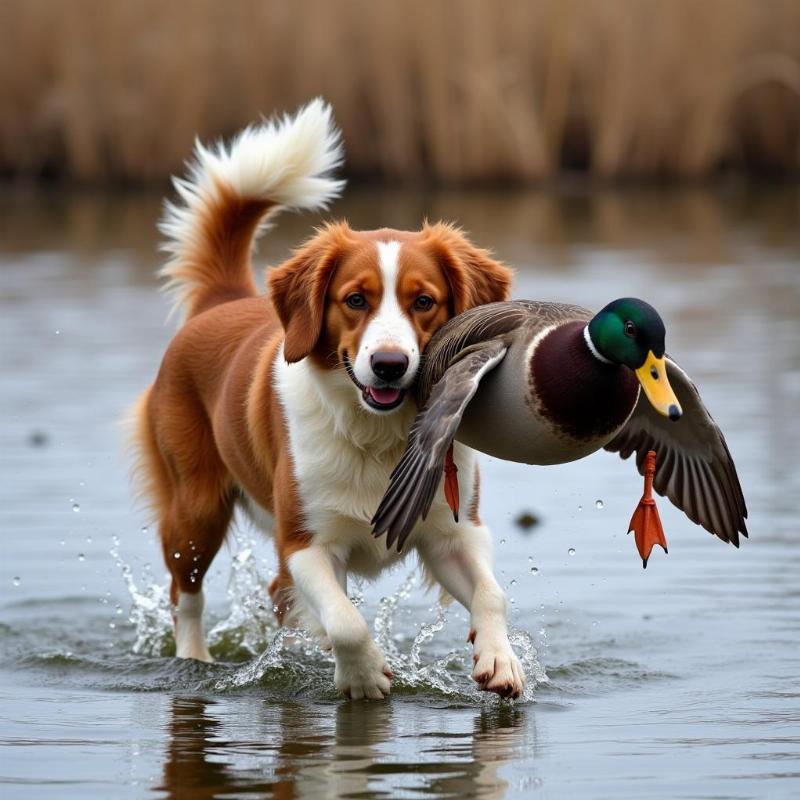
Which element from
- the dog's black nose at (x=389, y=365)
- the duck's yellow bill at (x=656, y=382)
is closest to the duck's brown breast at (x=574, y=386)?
the duck's yellow bill at (x=656, y=382)

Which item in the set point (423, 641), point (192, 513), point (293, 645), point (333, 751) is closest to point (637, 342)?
point (333, 751)

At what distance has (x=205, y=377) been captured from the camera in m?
6.19

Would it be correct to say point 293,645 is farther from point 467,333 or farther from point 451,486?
point 467,333

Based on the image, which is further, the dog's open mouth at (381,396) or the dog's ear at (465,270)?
the dog's ear at (465,270)

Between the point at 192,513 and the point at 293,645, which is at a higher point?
the point at 192,513

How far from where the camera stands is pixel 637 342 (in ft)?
14.8

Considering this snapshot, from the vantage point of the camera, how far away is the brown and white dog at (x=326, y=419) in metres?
5.01

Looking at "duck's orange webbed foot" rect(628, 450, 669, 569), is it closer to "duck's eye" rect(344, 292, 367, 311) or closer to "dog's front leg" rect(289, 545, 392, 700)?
"dog's front leg" rect(289, 545, 392, 700)

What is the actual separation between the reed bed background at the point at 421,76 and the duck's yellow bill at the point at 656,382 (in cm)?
1364

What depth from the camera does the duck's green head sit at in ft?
14.7

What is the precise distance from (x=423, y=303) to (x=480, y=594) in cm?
84

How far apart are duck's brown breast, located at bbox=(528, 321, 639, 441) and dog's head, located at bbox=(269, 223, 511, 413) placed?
0.40 meters

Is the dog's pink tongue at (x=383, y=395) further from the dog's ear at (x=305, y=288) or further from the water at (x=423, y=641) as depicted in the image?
the water at (x=423, y=641)

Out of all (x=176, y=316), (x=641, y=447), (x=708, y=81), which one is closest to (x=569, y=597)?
(x=641, y=447)
